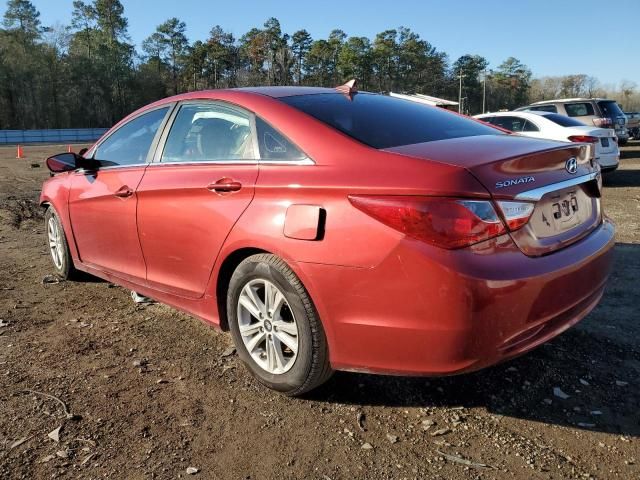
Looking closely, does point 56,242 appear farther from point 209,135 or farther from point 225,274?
point 225,274

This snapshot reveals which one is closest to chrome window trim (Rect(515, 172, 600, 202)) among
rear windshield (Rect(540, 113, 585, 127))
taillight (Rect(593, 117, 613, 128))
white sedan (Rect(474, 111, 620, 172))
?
white sedan (Rect(474, 111, 620, 172))

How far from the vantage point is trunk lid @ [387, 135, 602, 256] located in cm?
232

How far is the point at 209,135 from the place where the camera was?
3.35 metres

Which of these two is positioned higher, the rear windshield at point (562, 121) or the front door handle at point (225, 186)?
the rear windshield at point (562, 121)

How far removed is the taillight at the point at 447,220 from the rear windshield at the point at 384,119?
51cm

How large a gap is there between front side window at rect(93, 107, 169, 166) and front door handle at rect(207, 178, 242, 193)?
98cm

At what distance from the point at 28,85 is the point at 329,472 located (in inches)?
3304

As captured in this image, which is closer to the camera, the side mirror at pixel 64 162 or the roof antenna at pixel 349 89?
the roof antenna at pixel 349 89

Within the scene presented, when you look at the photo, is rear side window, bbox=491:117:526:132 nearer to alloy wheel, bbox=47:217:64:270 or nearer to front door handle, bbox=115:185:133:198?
alloy wheel, bbox=47:217:64:270

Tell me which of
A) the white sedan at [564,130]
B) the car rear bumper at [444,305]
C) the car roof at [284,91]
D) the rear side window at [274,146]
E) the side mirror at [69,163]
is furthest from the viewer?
the white sedan at [564,130]

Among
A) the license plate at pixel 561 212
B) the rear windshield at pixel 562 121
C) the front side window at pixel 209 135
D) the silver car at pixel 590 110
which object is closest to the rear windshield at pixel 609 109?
the silver car at pixel 590 110

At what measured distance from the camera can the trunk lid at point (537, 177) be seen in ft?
7.62

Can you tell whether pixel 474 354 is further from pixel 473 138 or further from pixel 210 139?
pixel 210 139

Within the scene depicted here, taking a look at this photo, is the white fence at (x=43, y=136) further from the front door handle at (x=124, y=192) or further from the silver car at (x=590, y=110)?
the front door handle at (x=124, y=192)
